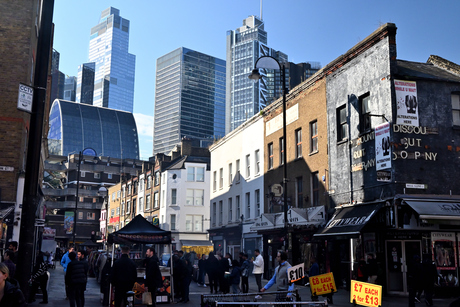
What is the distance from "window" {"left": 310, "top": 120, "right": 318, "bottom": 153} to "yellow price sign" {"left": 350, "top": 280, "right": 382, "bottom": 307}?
54.5 feet

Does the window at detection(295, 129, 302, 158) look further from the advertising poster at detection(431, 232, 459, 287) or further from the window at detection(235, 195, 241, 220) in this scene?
the window at detection(235, 195, 241, 220)

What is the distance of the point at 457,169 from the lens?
20422 mm

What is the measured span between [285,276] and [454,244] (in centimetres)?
1118

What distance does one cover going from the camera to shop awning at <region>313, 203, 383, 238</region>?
782 inches

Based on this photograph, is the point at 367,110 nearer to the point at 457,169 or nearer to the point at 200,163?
the point at 457,169

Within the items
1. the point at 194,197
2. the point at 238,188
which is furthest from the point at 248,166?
the point at 194,197

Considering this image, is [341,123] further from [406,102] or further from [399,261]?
[399,261]

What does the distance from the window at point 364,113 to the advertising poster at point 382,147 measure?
1348 mm

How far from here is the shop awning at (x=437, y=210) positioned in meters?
17.9

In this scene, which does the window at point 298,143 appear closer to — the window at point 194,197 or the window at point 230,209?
the window at point 230,209

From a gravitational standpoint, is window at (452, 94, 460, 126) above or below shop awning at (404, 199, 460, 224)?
above

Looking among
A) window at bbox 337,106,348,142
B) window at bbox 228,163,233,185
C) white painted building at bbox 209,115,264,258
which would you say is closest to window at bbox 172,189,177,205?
white painted building at bbox 209,115,264,258

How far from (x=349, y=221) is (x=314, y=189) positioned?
5555mm

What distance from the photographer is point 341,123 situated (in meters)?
24.4
